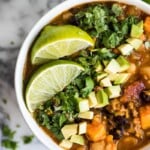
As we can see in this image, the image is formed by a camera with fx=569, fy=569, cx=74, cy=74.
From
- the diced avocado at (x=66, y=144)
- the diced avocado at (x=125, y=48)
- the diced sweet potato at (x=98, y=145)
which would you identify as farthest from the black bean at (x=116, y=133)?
the diced avocado at (x=125, y=48)

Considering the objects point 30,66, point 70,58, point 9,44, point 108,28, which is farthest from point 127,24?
point 9,44

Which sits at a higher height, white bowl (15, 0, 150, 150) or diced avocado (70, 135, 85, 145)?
white bowl (15, 0, 150, 150)

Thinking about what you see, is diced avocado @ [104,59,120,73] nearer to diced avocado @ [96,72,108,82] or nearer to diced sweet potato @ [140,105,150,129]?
diced avocado @ [96,72,108,82]

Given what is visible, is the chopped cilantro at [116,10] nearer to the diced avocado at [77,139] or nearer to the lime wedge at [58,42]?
the lime wedge at [58,42]

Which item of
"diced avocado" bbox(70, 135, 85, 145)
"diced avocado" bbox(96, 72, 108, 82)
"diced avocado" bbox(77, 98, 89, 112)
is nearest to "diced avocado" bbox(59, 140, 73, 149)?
"diced avocado" bbox(70, 135, 85, 145)

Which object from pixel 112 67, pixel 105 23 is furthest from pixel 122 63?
pixel 105 23

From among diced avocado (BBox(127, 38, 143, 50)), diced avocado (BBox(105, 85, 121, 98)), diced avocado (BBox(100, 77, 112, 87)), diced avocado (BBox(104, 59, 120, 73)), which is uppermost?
diced avocado (BBox(127, 38, 143, 50))

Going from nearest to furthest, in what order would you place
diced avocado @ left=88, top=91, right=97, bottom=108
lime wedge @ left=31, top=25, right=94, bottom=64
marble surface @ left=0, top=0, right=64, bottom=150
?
lime wedge @ left=31, top=25, right=94, bottom=64, diced avocado @ left=88, top=91, right=97, bottom=108, marble surface @ left=0, top=0, right=64, bottom=150
